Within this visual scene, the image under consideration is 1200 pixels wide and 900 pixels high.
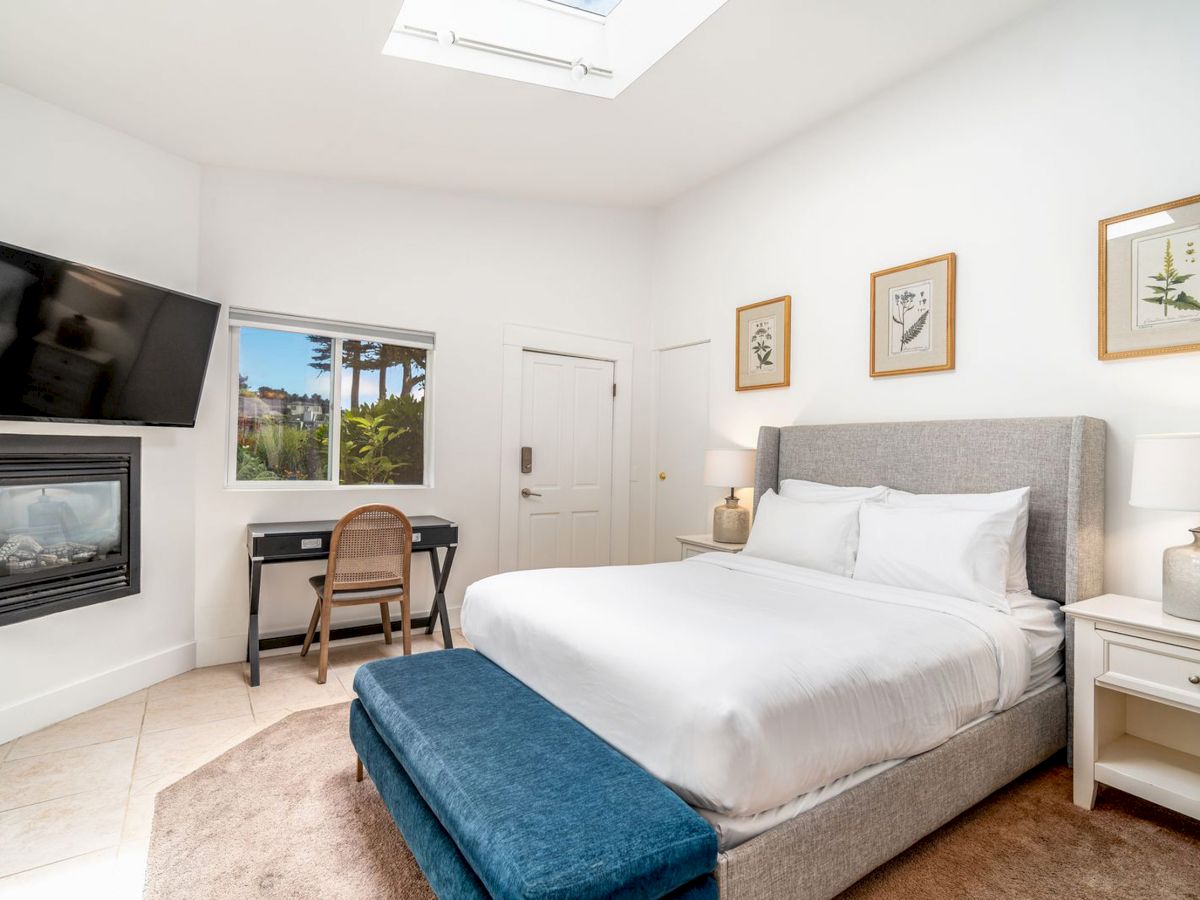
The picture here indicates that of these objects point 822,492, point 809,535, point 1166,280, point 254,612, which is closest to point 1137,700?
point 809,535

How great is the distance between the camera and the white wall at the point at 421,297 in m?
3.52

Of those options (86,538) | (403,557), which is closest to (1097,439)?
(403,557)

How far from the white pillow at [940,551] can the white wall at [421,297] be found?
7.86ft

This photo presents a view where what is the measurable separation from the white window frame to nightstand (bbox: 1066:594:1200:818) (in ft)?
11.2

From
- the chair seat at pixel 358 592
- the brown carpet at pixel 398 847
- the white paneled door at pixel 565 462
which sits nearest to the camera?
the brown carpet at pixel 398 847

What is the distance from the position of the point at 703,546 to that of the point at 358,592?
195 centimetres

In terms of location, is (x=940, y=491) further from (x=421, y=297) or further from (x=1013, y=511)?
(x=421, y=297)

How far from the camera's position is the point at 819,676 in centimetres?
159

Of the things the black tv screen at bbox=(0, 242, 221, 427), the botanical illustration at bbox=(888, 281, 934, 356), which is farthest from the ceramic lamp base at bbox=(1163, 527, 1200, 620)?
the black tv screen at bbox=(0, 242, 221, 427)

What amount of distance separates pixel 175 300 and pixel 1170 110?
4.21 meters

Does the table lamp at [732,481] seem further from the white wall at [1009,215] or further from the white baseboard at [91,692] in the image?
A: the white baseboard at [91,692]

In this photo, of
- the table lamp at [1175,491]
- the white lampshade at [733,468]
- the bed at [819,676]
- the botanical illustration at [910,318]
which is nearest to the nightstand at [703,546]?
the white lampshade at [733,468]

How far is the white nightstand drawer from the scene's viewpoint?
Result: 6.34 ft

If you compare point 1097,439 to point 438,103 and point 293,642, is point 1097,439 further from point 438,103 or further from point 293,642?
point 293,642
